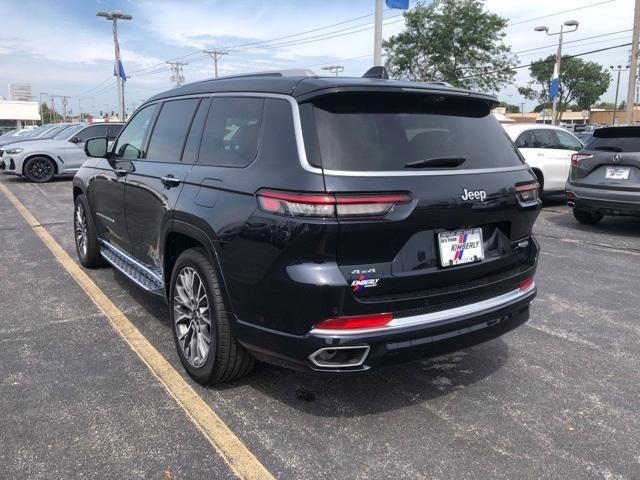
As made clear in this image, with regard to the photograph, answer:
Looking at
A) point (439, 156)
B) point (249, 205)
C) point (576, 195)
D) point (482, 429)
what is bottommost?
point (482, 429)

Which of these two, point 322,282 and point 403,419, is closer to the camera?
point 322,282

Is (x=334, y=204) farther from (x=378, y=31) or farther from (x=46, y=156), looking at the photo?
(x=46, y=156)

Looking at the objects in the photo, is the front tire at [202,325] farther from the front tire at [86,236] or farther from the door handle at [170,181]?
the front tire at [86,236]

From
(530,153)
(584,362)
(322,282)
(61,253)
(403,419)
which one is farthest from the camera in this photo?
(530,153)

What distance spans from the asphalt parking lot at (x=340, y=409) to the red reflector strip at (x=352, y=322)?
637 mm

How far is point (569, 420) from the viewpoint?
9.86ft

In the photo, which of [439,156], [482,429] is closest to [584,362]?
[482,429]

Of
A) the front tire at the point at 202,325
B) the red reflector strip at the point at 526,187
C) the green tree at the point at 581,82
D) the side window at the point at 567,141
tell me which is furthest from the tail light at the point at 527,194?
the green tree at the point at 581,82

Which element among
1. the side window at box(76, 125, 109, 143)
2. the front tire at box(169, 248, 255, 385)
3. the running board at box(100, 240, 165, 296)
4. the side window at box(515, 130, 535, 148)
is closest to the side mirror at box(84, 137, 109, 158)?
the running board at box(100, 240, 165, 296)

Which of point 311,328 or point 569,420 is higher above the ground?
point 311,328

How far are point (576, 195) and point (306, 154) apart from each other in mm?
7271

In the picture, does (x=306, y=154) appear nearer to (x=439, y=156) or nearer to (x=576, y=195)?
(x=439, y=156)

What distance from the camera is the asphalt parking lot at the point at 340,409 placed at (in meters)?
2.60

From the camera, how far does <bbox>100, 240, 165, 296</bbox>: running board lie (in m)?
3.96
